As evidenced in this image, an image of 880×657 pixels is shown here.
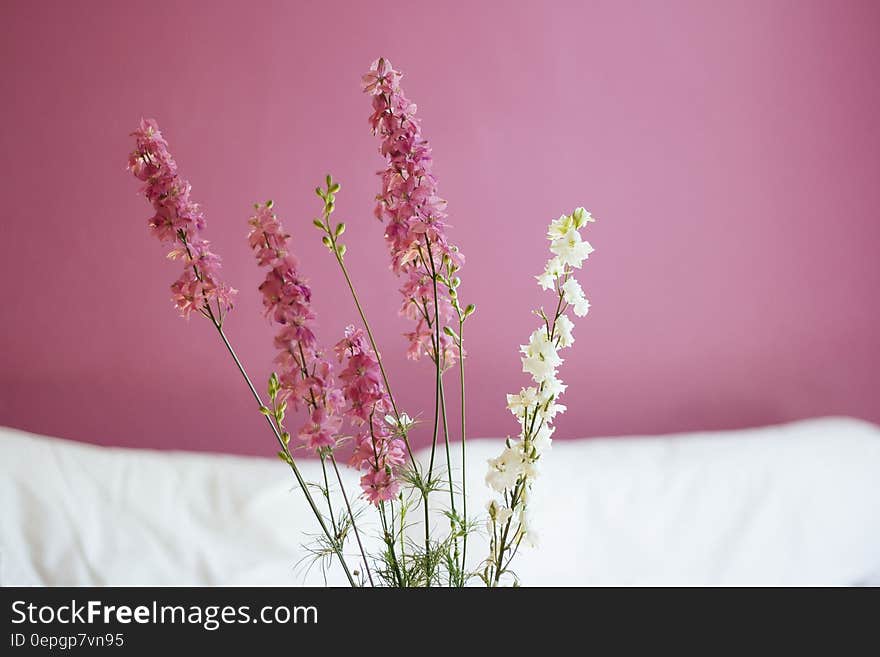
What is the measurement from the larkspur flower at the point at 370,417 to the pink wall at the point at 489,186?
3.81ft

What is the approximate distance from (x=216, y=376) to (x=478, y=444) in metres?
0.60

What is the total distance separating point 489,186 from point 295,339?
1299 mm

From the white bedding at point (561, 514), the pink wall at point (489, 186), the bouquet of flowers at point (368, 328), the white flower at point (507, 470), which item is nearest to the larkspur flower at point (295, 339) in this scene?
the bouquet of flowers at point (368, 328)

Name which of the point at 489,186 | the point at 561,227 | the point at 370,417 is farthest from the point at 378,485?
the point at 489,186

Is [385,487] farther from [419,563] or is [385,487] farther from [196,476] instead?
[196,476]

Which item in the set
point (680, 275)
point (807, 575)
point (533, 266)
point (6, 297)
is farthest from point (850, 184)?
point (6, 297)

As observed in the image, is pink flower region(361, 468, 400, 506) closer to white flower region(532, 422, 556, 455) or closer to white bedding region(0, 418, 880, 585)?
white flower region(532, 422, 556, 455)

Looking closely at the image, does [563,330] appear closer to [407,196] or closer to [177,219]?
[407,196]

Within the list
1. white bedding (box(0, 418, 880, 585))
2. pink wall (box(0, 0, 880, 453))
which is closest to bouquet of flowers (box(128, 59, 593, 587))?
white bedding (box(0, 418, 880, 585))

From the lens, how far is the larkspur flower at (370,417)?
0.75 m

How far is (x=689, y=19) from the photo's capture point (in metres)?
1.98

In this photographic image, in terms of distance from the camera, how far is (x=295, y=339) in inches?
28.5
